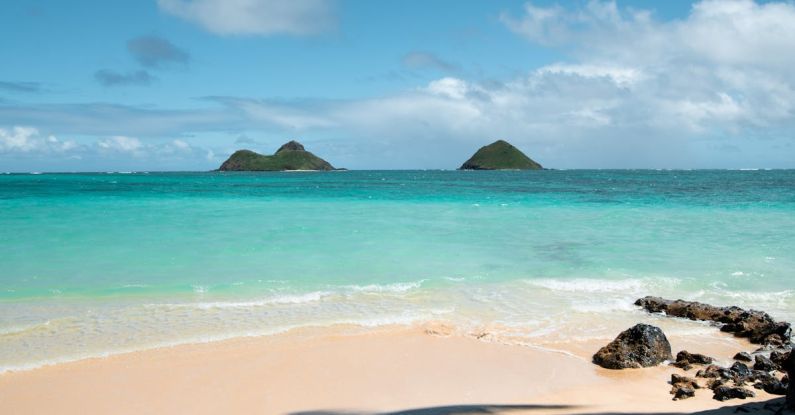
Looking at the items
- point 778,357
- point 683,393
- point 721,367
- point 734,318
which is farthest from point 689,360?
point 734,318

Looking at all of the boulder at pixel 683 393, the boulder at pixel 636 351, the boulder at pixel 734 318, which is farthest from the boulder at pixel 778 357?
the boulder at pixel 683 393

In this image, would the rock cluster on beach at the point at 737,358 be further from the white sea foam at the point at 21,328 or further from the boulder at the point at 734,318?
the white sea foam at the point at 21,328

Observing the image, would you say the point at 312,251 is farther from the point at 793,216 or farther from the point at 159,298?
the point at 793,216

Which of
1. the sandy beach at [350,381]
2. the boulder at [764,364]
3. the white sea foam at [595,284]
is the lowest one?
the sandy beach at [350,381]

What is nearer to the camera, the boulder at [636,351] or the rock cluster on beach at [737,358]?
the rock cluster on beach at [737,358]

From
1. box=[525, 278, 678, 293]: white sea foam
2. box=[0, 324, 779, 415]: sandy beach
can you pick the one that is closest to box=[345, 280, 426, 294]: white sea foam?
box=[525, 278, 678, 293]: white sea foam

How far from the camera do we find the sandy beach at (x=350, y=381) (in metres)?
6.30

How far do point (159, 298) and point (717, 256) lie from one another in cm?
1640

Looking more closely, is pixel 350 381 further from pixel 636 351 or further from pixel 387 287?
pixel 387 287

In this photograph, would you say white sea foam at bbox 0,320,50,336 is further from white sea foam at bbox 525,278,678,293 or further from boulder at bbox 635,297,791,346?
boulder at bbox 635,297,791,346

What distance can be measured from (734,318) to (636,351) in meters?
3.36

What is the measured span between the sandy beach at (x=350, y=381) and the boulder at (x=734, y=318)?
2.02ft

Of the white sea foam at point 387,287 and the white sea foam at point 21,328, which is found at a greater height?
the white sea foam at point 387,287

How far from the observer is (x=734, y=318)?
9.94 metres
